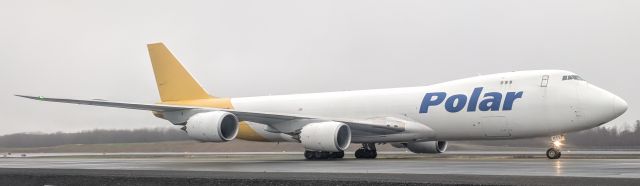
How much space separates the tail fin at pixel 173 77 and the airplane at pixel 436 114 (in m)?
7.25

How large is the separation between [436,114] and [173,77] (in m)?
15.6

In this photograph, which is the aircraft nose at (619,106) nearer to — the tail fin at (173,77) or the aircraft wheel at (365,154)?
the aircraft wheel at (365,154)

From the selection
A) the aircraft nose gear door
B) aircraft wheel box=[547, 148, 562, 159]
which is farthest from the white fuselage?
aircraft wheel box=[547, 148, 562, 159]

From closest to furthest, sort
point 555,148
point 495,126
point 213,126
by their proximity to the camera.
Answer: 1. point 555,148
2. point 213,126
3. point 495,126

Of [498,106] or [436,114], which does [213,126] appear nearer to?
[436,114]

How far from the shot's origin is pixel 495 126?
26766 millimetres

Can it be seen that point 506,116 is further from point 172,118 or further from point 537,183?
point 537,183

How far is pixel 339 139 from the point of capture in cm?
2738

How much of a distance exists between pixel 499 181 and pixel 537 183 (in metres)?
0.63

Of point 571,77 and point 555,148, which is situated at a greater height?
point 571,77

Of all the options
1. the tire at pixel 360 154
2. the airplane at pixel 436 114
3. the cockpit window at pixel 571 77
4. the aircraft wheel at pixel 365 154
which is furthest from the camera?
the aircraft wheel at pixel 365 154

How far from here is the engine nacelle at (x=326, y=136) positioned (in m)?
26.6

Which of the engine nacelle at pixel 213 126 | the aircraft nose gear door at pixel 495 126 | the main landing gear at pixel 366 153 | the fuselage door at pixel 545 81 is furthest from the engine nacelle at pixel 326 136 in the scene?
the fuselage door at pixel 545 81

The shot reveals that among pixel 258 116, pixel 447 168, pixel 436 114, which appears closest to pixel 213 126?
pixel 258 116
